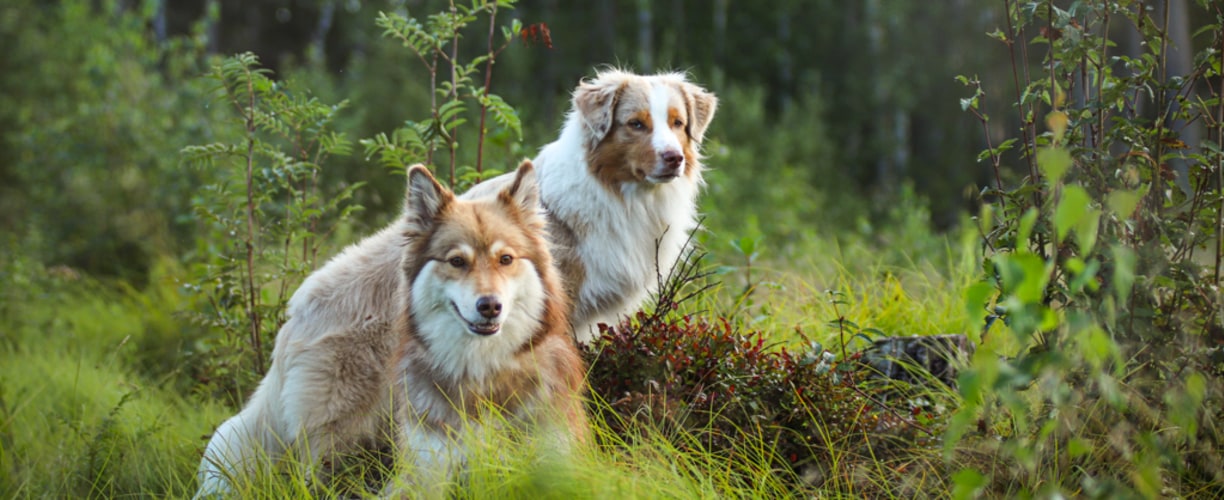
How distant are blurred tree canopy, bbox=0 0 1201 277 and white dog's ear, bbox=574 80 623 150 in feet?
8.05

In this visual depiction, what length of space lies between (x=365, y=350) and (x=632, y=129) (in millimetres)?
1898

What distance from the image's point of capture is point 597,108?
555cm

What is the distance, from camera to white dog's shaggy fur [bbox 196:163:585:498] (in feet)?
13.8

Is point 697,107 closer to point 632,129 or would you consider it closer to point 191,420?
point 632,129

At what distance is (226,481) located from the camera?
4.52 m

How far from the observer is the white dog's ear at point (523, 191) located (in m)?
4.39

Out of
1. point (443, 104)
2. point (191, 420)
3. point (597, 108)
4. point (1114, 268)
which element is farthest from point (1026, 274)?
point (191, 420)

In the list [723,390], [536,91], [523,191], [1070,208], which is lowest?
[536,91]

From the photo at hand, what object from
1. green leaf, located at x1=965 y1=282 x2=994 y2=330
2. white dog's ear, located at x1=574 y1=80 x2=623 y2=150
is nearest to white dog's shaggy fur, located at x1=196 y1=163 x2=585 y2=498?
white dog's ear, located at x1=574 y1=80 x2=623 y2=150

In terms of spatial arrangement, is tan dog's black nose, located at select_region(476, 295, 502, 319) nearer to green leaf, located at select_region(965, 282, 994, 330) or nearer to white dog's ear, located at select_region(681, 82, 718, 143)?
green leaf, located at select_region(965, 282, 994, 330)

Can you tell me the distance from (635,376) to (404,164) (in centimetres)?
224

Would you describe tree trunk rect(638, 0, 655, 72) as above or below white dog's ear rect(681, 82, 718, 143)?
below

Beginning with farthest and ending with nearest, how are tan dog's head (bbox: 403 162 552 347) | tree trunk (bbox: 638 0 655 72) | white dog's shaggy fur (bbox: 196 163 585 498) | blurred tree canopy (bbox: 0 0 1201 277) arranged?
tree trunk (bbox: 638 0 655 72) < blurred tree canopy (bbox: 0 0 1201 277) < white dog's shaggy fur (bbox: 196 163 585 498) < tan dog's head (bbox: 403 162 552 347)

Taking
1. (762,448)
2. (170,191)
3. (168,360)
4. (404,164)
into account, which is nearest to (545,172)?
(404,164)
